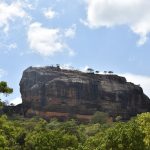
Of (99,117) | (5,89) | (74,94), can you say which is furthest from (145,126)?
(74,94)

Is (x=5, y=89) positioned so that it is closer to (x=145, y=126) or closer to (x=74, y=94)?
(x=145, y=126)

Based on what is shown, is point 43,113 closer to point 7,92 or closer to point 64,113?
point 64,113

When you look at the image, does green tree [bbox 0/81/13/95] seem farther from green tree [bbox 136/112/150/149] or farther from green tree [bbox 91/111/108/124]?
green tree [bbox 91/111/108/124]

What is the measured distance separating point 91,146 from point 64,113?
103264 millimetres

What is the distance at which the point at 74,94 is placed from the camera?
573 feet

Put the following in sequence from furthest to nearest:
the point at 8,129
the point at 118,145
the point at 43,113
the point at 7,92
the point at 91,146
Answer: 1. the point at 43,113
2. the point at 91,146
3. the point at 118,145
4. the point at 8,129
5. the point at 7,92

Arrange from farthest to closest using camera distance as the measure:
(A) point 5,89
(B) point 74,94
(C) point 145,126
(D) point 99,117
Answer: (B) point 74,94 < (D) point 99,117 < (C) point 145,126 < (A) point 5,89

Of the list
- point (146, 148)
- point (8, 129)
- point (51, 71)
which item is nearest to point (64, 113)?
point (51, 71)

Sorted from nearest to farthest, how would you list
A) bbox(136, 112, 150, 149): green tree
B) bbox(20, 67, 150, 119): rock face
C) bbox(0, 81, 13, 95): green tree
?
bbox(0, 81, 13, 95): green tree
bbox(136, 112, 150, 149): green tree
bbox(20, 67, 150, 119): rock face

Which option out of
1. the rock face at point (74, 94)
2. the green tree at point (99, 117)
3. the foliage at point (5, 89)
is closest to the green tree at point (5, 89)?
the foliage at point (5, 89)

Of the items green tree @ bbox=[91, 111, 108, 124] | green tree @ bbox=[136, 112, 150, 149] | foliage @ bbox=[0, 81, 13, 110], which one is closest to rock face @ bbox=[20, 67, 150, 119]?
green tree @ bbox=[91, 111, 108, 124]

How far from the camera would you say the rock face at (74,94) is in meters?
172

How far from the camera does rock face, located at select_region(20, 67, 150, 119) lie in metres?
172

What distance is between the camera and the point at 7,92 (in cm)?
2780
